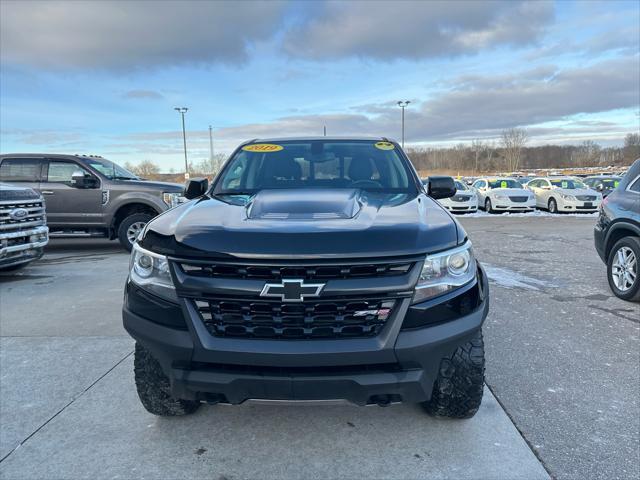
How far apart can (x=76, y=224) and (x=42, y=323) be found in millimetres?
4715

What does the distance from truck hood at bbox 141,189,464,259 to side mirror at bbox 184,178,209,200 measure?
3.04 ft

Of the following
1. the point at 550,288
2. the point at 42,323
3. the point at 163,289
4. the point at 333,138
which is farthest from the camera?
the point at 550,288

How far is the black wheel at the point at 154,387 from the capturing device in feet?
8.29

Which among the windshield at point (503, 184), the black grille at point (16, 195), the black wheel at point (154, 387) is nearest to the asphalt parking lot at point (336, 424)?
the black wheel at point (154, 387)

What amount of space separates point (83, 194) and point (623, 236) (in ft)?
29.0

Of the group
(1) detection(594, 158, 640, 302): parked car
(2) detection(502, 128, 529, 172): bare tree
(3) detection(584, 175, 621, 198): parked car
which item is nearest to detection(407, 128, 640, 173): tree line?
(2) detection(502, 128, 529, 172): bare tree

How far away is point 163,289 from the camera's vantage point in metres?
2.21

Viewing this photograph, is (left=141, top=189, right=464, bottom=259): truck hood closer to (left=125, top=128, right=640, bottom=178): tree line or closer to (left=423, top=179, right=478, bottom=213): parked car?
(left=423, top=179, right=478, bottom=213): parked car

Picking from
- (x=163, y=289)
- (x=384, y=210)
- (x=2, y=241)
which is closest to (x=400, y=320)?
(x=384, y=210)

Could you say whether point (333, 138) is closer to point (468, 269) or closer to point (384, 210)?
point (384, 210)

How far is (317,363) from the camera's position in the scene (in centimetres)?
203

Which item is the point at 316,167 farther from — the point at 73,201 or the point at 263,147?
the point at 73,201

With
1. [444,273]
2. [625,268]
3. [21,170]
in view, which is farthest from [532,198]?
[444,273]

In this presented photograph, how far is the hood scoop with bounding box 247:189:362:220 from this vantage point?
2.47 m
